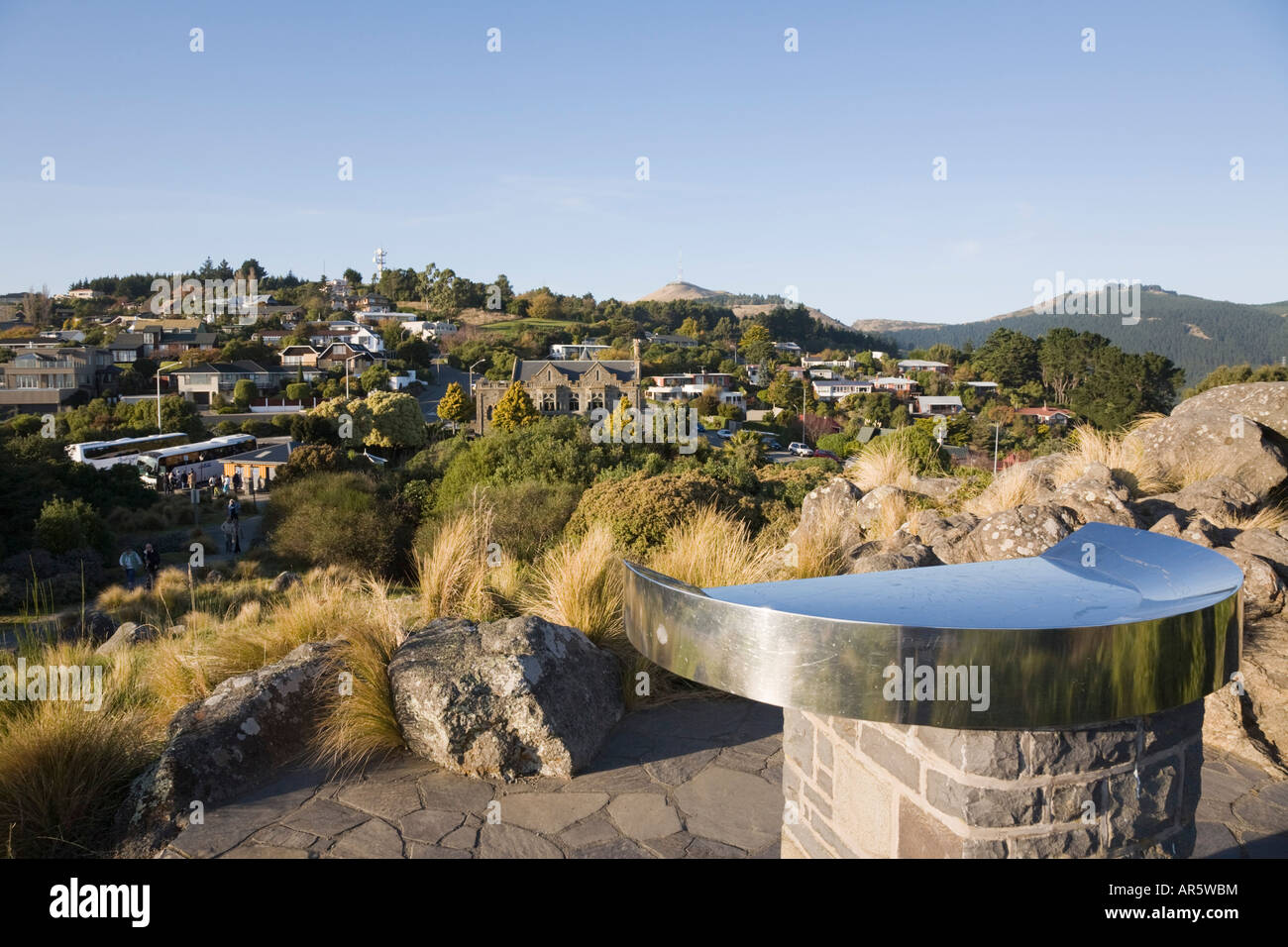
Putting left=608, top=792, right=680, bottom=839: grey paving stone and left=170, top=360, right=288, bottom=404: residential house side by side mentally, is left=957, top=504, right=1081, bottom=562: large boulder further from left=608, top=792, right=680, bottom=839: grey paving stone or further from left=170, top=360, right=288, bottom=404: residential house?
left=170, top=360, right=288, bottom=404: residential house

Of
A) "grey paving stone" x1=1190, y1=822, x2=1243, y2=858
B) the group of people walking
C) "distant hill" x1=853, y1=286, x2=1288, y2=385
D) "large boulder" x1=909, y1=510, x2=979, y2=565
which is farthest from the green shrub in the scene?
"distant hill" x1=853, y1=286, x2=1288, y2=385

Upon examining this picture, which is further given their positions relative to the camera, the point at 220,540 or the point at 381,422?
the point at 381,422

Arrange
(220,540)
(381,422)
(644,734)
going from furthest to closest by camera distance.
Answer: (381,422) → (220,540) → (644,734)

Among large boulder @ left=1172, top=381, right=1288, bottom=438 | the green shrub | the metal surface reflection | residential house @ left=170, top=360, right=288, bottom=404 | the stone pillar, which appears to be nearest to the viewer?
the metal surface reflection

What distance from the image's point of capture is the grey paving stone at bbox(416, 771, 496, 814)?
334 cm

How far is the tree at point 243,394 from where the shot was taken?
55781 mm

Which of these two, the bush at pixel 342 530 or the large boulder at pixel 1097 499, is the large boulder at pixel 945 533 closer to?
the large boulder at pixel 1097 499

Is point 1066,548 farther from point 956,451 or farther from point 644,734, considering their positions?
point 956,451

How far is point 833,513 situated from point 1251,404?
3.91 meters

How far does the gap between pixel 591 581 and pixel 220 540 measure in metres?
21.1

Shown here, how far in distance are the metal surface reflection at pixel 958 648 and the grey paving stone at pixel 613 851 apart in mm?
1250

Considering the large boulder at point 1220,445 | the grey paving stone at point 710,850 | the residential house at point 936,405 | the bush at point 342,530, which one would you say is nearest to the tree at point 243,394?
the bush at point 342,530
